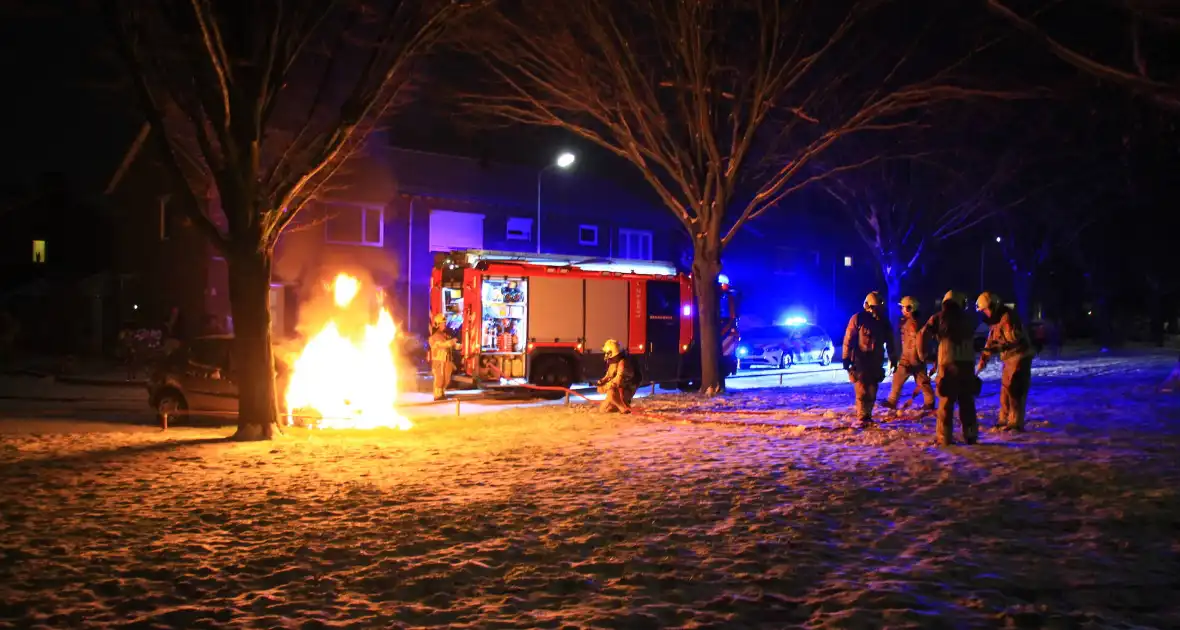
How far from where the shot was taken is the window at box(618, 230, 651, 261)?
130 feet

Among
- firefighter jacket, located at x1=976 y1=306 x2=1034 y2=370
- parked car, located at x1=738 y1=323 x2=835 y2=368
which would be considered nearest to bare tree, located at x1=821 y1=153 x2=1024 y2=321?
parked car, located at x1=738 y1=323 x2=835 y2=368

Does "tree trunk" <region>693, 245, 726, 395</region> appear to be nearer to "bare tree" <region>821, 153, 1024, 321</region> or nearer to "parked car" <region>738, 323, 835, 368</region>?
"parked car" <region>738, 323, 835, 368</region>

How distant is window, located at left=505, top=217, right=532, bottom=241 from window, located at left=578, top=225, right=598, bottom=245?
2.78 metres

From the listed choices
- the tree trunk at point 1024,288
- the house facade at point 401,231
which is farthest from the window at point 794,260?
the tree trunk at point 1024,288

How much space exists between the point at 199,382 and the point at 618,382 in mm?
6837

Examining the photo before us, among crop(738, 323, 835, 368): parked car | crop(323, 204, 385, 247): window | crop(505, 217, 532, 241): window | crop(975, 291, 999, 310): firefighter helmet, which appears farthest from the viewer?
crop(505, 217, 532, 241): window

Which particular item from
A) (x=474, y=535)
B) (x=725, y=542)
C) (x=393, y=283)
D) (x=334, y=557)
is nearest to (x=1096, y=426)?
(x=725, y=542)

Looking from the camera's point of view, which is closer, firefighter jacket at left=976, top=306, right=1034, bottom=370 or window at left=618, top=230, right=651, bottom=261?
firefighter jacket at left=976, top=306, right=1034, bottom=370

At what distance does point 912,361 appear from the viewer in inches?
521

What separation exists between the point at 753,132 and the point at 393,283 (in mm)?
18547

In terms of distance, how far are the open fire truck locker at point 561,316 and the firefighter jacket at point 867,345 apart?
6.78 metres

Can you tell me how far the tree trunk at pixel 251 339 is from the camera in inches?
442

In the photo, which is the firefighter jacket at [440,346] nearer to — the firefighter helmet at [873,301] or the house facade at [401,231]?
the firefighter helmet at [873,301]

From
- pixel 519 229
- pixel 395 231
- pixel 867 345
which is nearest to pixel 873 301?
pixel 867 345
